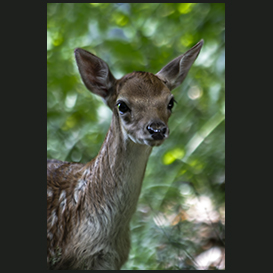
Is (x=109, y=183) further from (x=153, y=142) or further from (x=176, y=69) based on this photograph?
(x=176, y=69)

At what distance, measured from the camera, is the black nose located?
403 centimetres

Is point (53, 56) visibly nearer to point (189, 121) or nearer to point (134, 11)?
point (134, 11)

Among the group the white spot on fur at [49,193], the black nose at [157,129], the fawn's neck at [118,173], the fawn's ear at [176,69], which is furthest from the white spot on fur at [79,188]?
the fawn's ear at [176,69]

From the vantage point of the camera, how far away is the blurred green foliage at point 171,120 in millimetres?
5227

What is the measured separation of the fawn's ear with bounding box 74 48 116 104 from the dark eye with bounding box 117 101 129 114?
1.07 ft

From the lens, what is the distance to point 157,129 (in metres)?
4.04

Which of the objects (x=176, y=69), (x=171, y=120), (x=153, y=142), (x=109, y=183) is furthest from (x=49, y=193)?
(x=171, y=120)

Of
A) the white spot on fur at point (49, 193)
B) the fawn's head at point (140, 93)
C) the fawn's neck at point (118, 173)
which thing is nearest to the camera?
the fawn's head at point (140, 93)

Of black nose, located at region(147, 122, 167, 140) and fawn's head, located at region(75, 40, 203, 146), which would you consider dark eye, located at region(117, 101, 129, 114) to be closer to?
fawn's head, located at region(75, 40, 203, 146)

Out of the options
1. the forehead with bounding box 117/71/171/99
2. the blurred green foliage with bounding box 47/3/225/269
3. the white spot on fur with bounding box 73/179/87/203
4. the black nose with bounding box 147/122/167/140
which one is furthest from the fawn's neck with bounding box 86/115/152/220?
the blurred green foliage with bounding box 47/3/225/269

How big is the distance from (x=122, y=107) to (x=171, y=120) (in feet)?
5.76

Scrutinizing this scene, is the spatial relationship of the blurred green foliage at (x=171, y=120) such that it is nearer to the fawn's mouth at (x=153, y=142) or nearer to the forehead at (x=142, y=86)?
the forehead at (x=142, y=86)

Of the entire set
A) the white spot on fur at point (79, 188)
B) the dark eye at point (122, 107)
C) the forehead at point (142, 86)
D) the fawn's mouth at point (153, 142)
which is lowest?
the white spot on fur at point (79, 188)

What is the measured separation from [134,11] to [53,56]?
97cm
